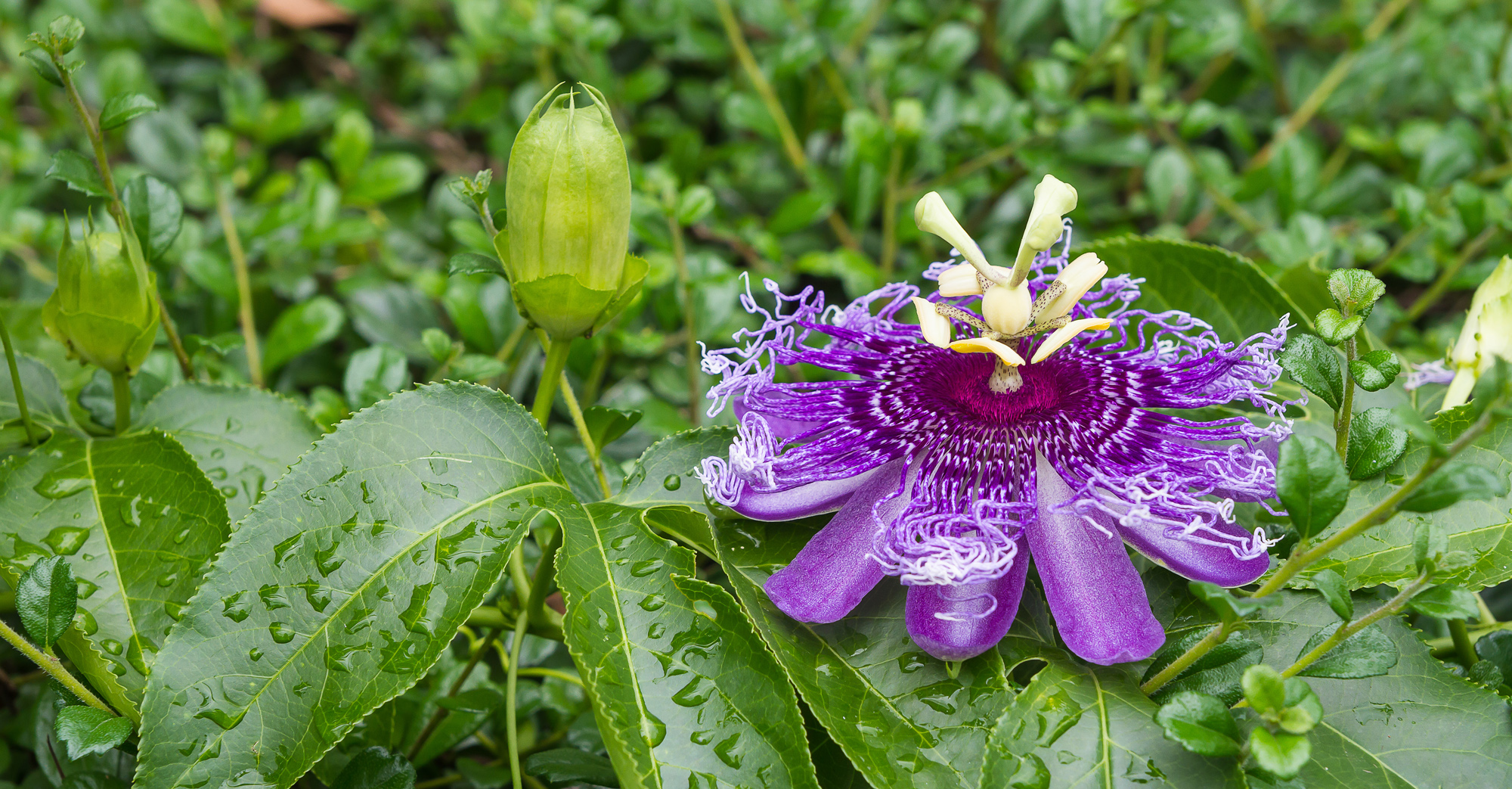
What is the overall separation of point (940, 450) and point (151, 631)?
0.70 meters

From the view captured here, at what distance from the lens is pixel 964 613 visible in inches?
34.1

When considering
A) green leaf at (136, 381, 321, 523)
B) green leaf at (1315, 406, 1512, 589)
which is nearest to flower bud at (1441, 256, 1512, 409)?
green leaf at (1315, 406, 1512, 589)

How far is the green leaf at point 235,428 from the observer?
3.76ft

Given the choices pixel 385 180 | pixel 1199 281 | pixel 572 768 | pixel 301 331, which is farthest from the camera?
pixel 385 180

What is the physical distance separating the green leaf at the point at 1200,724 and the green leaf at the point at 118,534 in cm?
80

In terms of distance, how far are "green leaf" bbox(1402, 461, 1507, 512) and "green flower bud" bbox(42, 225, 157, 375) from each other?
109 centimetres

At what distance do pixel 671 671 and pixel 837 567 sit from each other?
0.16m

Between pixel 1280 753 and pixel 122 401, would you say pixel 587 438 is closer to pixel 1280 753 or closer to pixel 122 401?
pixel 122 401

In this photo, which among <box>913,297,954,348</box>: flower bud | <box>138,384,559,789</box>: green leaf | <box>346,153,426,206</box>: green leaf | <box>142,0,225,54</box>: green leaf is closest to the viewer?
<box>138,384,559,789</box>: green leaf

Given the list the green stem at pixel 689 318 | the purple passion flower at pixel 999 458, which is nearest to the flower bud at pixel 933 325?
the purple passion flower at pixel 999 458

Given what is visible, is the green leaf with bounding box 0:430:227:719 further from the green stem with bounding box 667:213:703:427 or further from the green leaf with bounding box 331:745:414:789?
the green stem with bounding box 667:213:703:427

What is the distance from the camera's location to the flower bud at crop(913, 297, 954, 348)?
919 millimetres

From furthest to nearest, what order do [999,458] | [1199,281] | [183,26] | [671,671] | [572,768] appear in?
[183,26] < [1199,281] < [572,768] < [999,458] < [671,671]

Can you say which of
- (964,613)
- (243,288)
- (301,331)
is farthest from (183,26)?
(964,613)
